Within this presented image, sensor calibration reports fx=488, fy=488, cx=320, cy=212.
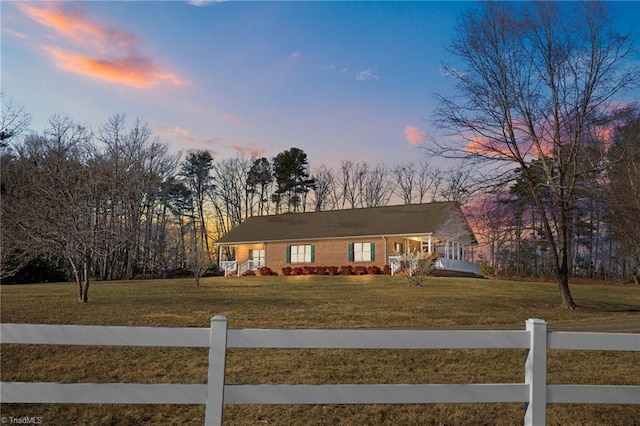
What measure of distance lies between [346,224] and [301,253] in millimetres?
4228

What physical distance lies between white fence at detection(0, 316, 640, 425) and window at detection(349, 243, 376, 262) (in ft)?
102

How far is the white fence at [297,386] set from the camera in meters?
3.99

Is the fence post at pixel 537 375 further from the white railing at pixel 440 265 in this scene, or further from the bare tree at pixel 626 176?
the white railing at pixel 440 265

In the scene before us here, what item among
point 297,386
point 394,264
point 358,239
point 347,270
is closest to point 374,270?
point 394,264

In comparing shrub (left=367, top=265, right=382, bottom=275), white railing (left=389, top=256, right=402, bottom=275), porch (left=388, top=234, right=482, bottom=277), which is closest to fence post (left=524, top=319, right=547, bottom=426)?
porch (left=388, top=234, right=482, bottom=277)

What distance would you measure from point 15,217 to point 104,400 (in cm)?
1451

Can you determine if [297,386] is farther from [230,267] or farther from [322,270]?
[230,267]

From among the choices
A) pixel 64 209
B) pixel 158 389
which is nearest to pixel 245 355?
pixel 158 389

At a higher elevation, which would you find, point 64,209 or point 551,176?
point 551,176

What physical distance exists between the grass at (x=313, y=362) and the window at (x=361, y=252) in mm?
17716

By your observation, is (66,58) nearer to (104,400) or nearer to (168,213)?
(104,400)

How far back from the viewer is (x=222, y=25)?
15.9 m

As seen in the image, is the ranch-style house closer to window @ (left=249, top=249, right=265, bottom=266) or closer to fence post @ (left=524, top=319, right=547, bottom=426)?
window @ (left=249, top=249, right=265, bottom=266)

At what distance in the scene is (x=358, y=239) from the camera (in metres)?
36.3
